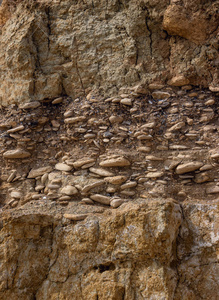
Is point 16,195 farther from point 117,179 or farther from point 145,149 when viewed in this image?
point 145,149

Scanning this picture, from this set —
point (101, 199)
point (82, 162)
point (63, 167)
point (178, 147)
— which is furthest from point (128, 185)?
point (63, 167)

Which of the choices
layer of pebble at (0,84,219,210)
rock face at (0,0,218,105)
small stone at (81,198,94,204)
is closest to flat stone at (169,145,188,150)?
layer of pebble at (0,84,219,210)

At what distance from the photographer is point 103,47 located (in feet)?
13.9

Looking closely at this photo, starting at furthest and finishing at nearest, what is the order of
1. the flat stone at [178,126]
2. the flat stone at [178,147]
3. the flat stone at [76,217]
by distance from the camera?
the flat stone at [178,126], the flat stone at [178,147], the flat stone at [76,217]

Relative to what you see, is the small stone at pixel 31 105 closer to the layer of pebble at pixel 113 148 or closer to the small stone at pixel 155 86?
the layer of pebble at pixel 113 148

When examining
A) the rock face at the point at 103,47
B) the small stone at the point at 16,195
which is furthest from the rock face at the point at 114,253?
the rock face at the point at 103,47

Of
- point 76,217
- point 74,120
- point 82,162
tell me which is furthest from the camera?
point 74,120

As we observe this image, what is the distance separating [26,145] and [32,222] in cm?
134

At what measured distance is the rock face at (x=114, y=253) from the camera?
2.77 meters

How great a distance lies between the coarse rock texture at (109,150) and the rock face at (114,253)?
0.01 meters

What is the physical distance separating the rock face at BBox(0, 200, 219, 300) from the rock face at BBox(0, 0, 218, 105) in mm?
1947

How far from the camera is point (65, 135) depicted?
160 inches

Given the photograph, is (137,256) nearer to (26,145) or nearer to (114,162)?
(114,162)

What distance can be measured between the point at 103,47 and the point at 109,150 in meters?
1.68
